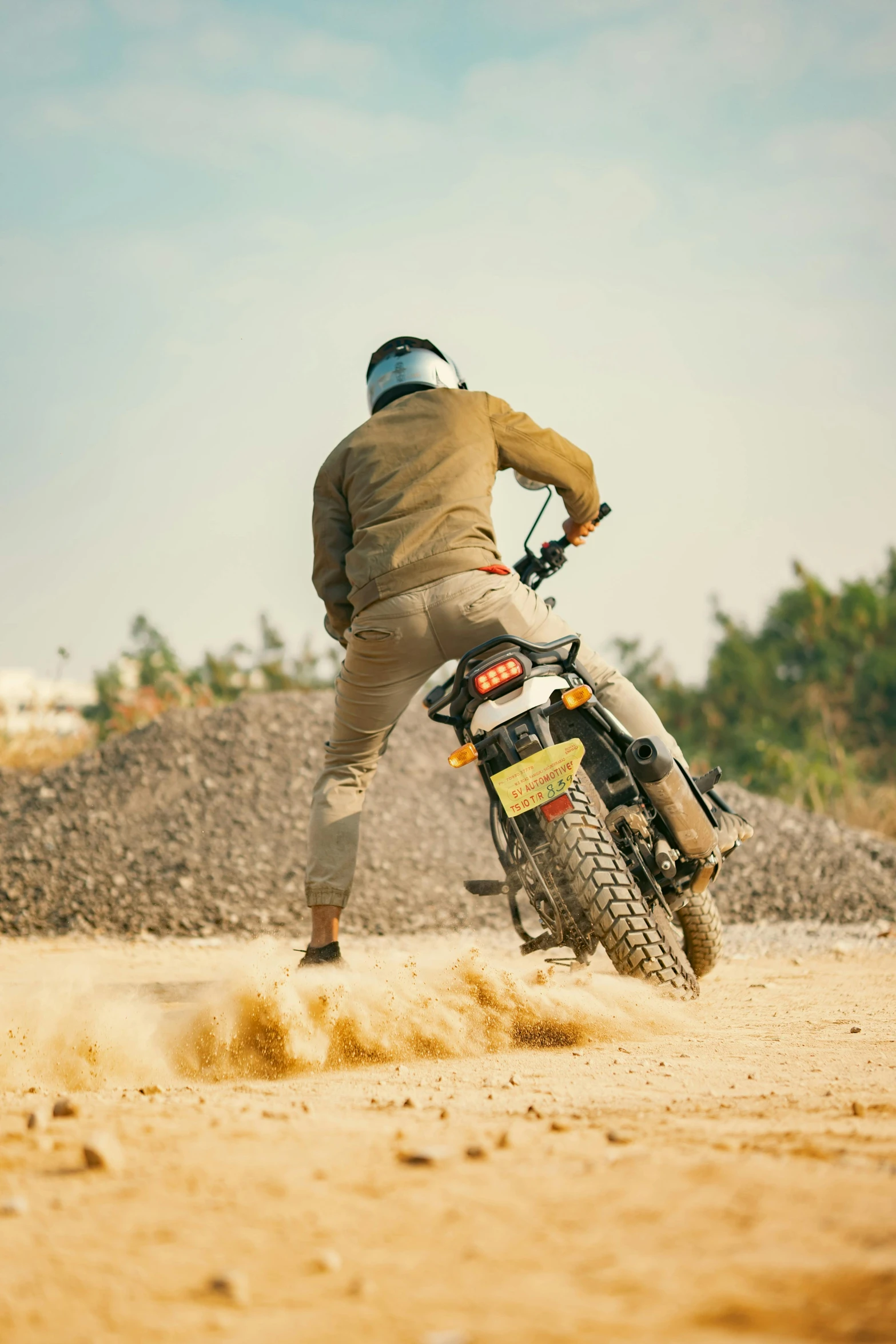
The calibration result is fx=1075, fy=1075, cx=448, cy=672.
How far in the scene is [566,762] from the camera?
307cm

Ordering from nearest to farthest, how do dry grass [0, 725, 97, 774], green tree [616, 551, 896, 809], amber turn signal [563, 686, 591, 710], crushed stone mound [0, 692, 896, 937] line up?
amber turn signal [563, 686, 591, 710], crushed stone mound [0, 692, 896, 937], dry grass [0, 725, 97, 774], green tree [616, 551, 896, 809]

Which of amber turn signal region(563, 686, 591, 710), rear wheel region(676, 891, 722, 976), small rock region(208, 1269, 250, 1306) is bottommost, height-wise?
rear wheel region(676, 891, 722, 976)

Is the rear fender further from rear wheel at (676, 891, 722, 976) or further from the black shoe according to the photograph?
rear wheel at (676, 891, 722, 976)

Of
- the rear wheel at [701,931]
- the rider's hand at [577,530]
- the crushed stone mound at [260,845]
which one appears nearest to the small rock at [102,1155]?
the rear wheel at [701,931]

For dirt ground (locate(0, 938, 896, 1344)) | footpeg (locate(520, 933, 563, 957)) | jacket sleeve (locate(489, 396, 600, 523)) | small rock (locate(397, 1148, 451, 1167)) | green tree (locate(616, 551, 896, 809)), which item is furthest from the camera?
green tree (locate(616, 551, 896, 809))

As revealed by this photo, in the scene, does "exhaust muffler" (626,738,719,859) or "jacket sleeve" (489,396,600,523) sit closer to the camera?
"exhaust muffler" (626,738,719,859)

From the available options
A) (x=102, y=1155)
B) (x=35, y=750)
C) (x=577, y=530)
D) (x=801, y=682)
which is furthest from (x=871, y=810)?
(x=102, y=1155)

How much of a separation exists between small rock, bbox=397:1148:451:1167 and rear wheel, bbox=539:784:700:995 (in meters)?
1.54

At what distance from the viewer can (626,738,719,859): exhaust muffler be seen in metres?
3.27

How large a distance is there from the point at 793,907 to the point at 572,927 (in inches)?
175

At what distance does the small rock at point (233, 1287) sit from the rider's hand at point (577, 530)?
3.27 metres

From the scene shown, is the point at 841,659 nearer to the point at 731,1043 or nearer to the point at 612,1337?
the point at 731,1043

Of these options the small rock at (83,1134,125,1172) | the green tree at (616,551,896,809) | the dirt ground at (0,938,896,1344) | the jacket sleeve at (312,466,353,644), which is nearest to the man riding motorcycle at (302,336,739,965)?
the jacket sleeve at (312,466,353,644)

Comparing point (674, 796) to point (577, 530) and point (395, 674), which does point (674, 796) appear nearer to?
point (395, 674)
